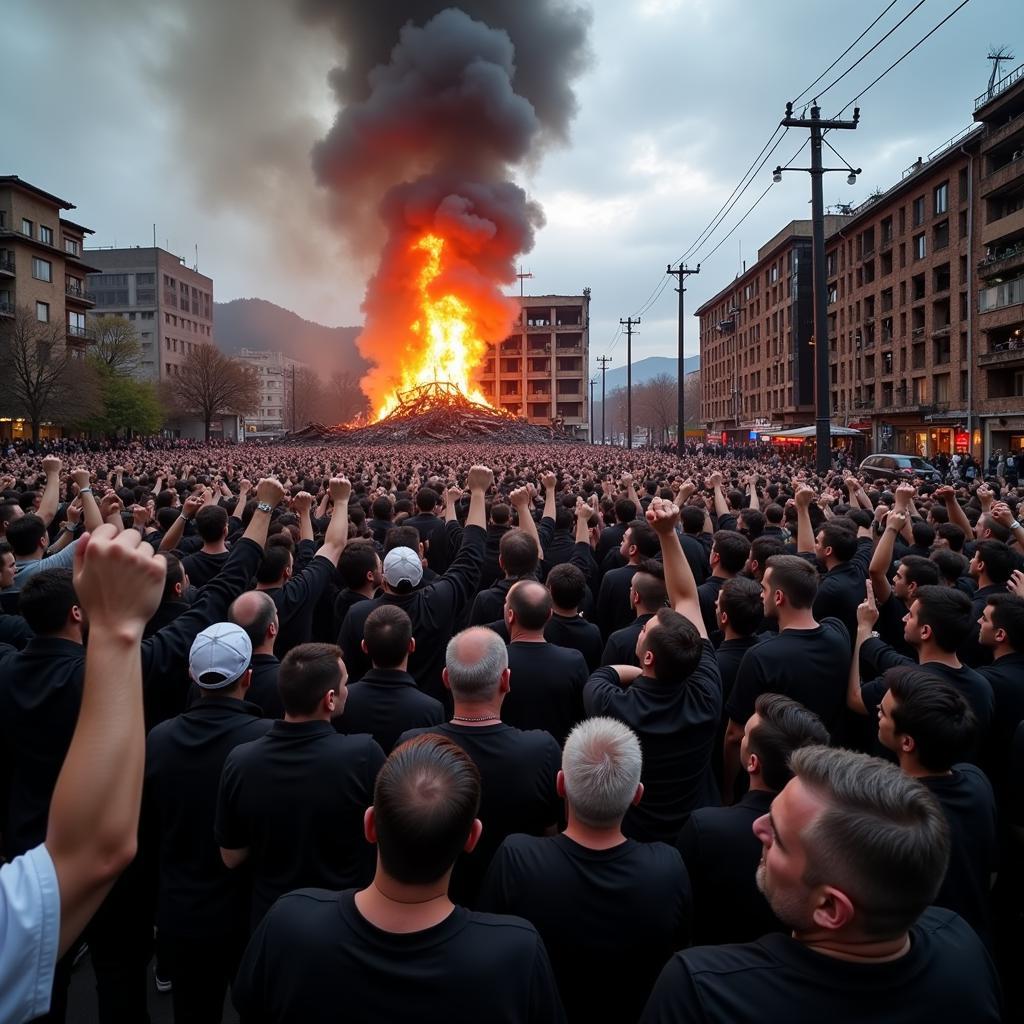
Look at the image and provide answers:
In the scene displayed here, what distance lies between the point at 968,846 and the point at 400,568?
11.0 feet

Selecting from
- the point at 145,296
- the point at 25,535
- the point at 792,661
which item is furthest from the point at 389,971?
the point at 145,296

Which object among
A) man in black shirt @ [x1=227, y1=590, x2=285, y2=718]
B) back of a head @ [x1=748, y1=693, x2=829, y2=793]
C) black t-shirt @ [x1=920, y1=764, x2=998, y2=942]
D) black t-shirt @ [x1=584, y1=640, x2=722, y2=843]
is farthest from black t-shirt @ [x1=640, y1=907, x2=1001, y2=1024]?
man in black shirt @ [x1=227, y1=590, x2=285, y2=718]

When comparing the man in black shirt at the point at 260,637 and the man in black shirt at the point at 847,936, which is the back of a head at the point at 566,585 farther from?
the man in black shirt at the point at 847,936

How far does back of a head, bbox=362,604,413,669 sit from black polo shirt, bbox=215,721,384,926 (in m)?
0.74

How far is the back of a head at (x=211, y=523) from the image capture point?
5.96 meters

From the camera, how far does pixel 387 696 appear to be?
360cm

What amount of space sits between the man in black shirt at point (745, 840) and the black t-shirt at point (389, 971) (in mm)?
909

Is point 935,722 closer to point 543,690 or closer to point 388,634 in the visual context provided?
point 543,690

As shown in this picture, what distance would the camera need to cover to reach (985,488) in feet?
23.9

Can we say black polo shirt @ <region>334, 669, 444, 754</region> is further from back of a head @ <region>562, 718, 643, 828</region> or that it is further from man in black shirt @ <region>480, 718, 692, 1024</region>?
back of a head @ <region>562, 718, 643, 828</region>

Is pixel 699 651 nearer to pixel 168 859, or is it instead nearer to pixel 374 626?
pixel 374 626

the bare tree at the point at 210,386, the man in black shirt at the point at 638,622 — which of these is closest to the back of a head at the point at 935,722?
the man in black shirt at the point at 638,622

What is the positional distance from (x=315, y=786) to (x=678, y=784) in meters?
1.55

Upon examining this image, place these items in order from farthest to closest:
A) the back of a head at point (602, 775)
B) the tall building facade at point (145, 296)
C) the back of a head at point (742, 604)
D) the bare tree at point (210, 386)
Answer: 1. the tall building facade at point (145, 296)
2. the bare tree at point (210, 386)
3. the back of a head at point (742, 604)
4. the back of a head at point (602, 775)
